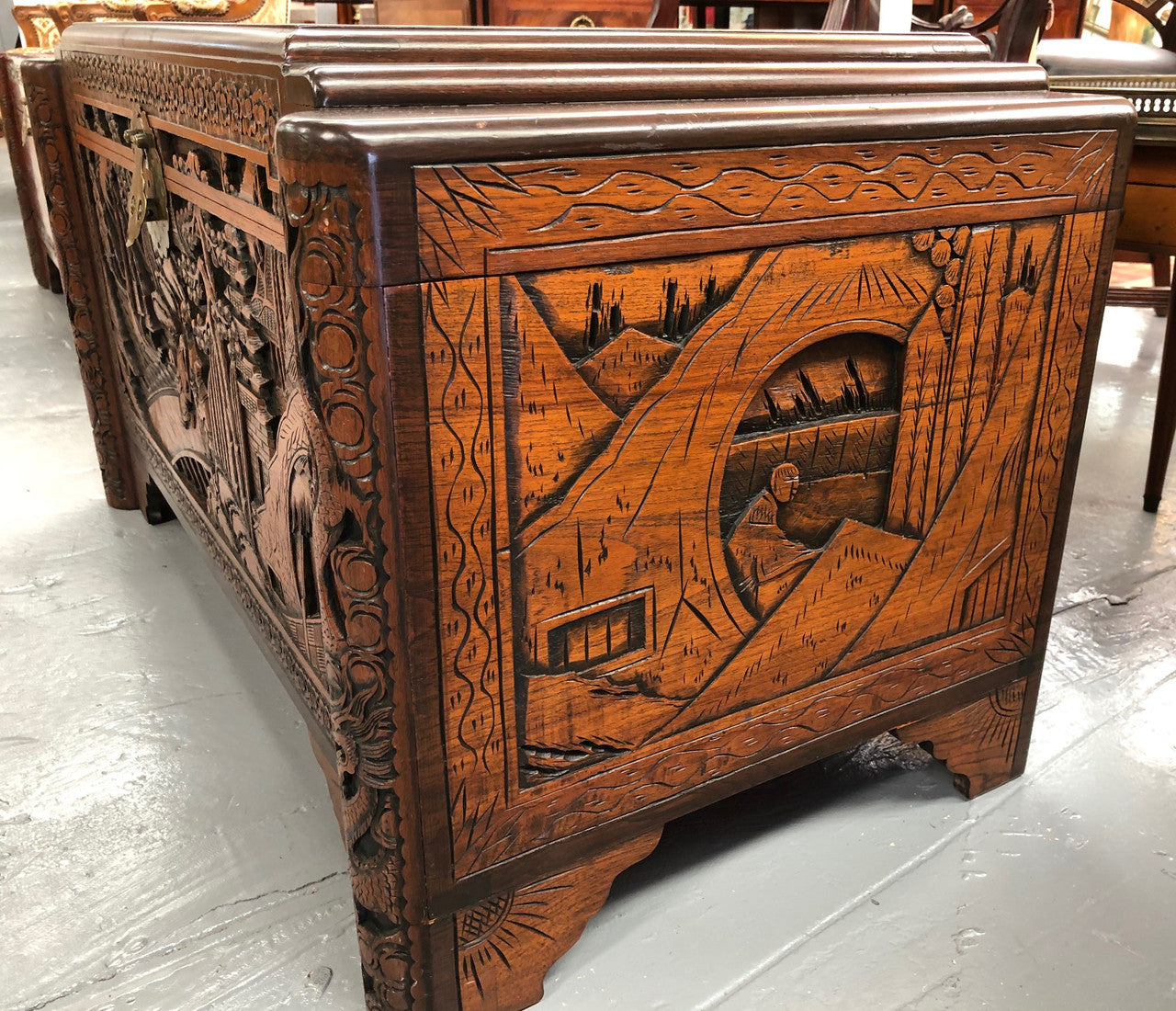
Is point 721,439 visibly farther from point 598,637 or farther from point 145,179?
point 145,179

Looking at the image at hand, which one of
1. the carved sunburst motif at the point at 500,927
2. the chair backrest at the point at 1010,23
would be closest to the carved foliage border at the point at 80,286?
the chair backrest at the point at 1010,23

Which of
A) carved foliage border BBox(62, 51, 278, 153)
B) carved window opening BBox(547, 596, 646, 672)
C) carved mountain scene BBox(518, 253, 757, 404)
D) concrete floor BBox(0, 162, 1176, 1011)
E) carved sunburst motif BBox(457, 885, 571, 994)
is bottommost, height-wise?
concrete floor BBox(0, 162, 1176, 1011)

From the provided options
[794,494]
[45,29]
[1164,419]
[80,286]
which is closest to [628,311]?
[794,494]

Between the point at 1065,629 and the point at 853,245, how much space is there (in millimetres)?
972

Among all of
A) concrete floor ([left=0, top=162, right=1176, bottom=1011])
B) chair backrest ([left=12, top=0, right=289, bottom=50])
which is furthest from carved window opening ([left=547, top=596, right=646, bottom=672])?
chair backrest ([left=12, top=0, right=289, bottom=50])

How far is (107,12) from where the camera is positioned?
3863mm

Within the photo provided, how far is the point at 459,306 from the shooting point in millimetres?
732

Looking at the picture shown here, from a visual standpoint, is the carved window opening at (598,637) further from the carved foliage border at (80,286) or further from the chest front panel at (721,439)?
the carved foliage border at (80,286)

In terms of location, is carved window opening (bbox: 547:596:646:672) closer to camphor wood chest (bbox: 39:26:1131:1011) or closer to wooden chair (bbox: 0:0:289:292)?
camphor wood chest (bbox: 39:26:1131:1011)

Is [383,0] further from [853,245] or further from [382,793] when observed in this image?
[382,793]

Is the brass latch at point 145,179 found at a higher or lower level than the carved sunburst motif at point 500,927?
higher

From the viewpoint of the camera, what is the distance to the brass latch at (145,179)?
128cm

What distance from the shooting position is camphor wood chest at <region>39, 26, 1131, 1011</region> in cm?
74

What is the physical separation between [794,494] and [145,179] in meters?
0.90
